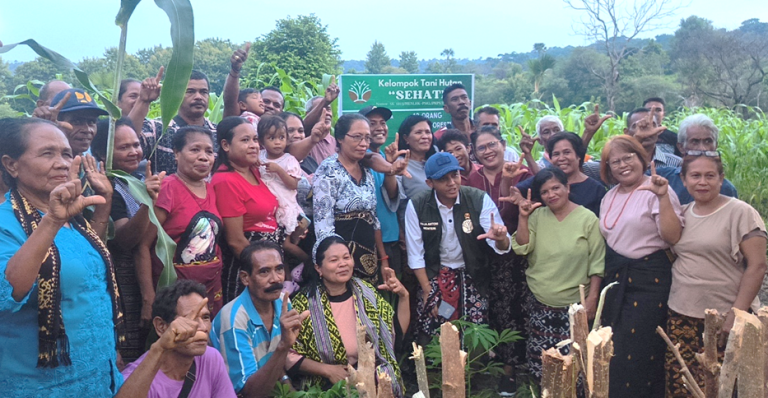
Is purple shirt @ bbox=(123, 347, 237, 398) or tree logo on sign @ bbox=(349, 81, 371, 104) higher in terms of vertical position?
tree logo on sign @ bbox=(349, 81, 371, 104)

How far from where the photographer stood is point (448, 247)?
4023 mm

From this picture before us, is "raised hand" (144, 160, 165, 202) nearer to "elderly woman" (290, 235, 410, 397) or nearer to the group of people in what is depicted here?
the group of people

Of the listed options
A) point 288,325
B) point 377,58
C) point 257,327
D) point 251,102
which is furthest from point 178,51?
point 377,58

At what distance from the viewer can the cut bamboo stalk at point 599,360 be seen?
132cm

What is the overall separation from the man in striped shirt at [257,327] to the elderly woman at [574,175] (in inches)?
70.2

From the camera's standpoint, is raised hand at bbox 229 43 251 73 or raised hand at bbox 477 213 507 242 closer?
raised hand at bbox 477 213 507 242

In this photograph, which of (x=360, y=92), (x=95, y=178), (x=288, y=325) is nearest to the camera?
(x=95, y=178)

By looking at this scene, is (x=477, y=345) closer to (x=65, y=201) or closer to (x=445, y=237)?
(x=445, y=237)

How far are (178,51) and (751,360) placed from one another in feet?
7.00

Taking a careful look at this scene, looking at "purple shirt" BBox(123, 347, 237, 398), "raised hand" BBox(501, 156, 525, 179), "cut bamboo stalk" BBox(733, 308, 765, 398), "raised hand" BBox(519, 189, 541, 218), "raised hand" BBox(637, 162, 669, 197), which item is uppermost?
"raised hand" BBox(501, 156, 525, 179)

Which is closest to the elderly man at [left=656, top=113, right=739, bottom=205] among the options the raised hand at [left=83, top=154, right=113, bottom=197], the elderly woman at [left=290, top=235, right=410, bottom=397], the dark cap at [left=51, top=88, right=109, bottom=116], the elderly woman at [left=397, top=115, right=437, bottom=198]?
the elderly woman at [left=397, top=115, right=437, bottom=198]

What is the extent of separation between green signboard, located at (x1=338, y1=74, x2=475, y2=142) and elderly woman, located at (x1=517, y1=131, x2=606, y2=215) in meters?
1.82

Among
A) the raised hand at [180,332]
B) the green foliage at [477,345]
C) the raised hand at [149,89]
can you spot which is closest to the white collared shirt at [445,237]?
the green foliage at [477,345]

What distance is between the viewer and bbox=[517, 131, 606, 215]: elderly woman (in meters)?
4.03
